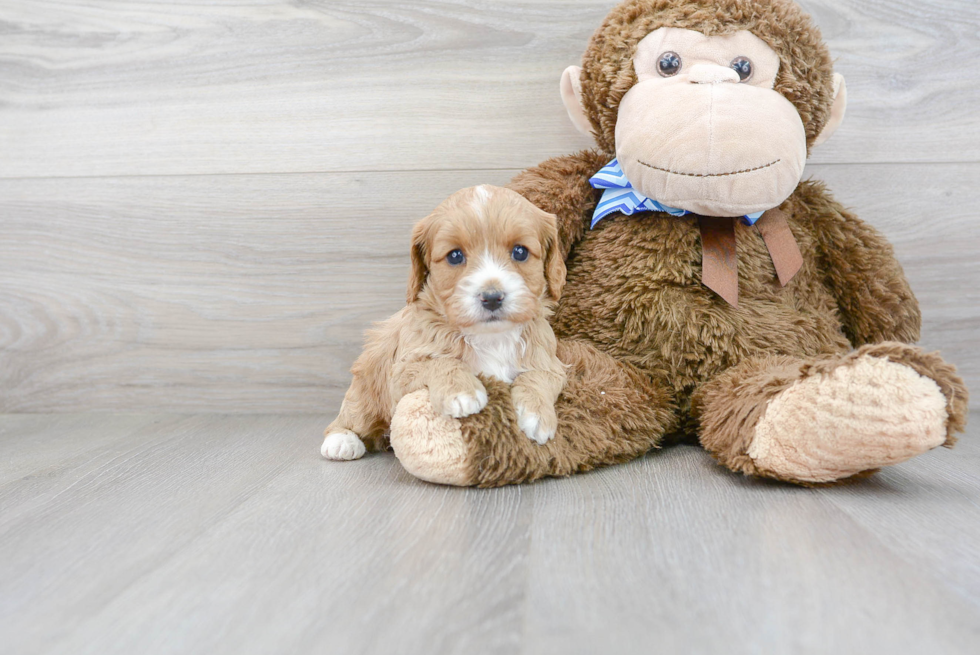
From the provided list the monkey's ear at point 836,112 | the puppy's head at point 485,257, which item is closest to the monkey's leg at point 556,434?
the puppy's head at point 485,257

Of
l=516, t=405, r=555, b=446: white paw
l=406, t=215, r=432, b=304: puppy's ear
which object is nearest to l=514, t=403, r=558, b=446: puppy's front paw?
l=516, t=405, r=555, b=446: white paw

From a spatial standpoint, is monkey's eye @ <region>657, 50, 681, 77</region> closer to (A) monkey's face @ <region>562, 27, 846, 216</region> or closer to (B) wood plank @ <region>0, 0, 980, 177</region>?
(A) monkey's face @ <region>562, 27, 846, 216</region>

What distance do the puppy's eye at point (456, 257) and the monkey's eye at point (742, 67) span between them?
54cm

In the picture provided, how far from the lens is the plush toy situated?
0.99 metres

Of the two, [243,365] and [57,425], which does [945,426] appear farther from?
[57,425]

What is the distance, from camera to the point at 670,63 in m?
1.18

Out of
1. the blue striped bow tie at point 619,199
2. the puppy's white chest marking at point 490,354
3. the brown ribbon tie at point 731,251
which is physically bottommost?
the puppy's white chest marking at point 490,354

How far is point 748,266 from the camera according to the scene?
124 cm

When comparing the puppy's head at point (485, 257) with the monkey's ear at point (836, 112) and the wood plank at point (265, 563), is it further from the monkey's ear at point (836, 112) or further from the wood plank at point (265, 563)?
A: the monkey's ear at point (836, 112)

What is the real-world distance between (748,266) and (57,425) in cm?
144

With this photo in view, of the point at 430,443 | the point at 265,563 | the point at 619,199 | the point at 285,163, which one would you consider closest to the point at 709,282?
the point at 619,199

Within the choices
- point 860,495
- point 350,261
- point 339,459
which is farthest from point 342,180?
point 860,495

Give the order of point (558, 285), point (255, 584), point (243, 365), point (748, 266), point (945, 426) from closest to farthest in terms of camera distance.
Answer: point (255, 584) < point (945, 426) < point (558, 285) < point (748, 266) < point (243, 365)

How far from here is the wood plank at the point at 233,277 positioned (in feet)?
4.99
